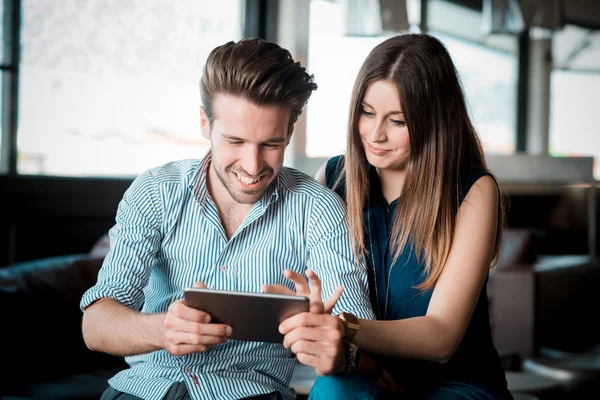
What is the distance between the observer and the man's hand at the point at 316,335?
1.57 meters

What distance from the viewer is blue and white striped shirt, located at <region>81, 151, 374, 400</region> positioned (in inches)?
74.0

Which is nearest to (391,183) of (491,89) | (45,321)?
(45,321)

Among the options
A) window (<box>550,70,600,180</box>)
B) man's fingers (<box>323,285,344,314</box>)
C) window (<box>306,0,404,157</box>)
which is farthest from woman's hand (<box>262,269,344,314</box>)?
window (<box>550,70,600,180</box>)

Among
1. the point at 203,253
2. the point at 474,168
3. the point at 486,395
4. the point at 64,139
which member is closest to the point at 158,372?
the point at 203,253

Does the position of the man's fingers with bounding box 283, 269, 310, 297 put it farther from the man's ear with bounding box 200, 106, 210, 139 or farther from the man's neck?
the man's ear with bounding box 200, 106, 210, 139

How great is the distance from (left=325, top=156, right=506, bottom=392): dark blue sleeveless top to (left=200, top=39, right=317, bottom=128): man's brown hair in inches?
15.9

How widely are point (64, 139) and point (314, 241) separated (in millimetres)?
2793

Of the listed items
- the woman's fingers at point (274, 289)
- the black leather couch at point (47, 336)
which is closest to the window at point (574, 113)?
the black leather couch at point (47, 336)

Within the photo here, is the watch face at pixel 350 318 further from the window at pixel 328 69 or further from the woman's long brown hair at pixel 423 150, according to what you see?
the window at pixel 328 69

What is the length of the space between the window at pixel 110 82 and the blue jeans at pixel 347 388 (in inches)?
118

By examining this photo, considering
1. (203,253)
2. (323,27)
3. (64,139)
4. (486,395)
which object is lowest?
(486,395)

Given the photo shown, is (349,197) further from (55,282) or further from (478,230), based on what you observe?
(55,282)

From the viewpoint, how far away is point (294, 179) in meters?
2.09

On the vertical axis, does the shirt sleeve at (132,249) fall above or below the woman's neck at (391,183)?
below
